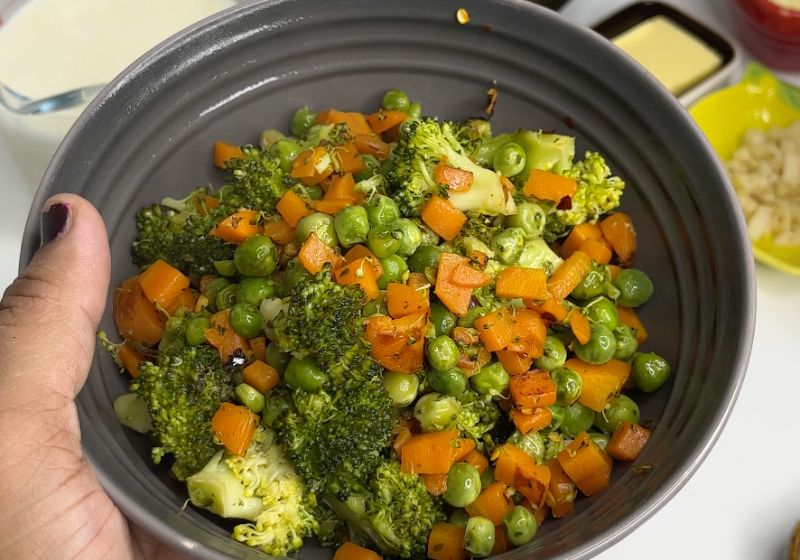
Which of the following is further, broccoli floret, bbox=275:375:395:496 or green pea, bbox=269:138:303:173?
green pea, bbox=269:138:303:173

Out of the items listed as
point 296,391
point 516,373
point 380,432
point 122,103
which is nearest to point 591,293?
point 516,373

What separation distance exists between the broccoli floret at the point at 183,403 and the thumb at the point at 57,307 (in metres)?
0.20

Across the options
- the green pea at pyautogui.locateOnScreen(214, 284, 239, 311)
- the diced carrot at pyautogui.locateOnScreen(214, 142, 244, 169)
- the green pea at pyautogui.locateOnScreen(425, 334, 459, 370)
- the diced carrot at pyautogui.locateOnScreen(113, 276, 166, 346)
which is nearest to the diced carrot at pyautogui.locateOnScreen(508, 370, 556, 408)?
the green pea at pyautogui.locateOnScreen(425, 334, 459, 370)

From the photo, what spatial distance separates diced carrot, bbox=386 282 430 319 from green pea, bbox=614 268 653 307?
745 mm

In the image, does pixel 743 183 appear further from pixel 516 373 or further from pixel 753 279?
pixel 516 373

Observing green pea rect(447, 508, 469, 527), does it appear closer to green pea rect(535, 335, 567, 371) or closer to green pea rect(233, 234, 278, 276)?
green pea rect(535, 335, 567, 371)

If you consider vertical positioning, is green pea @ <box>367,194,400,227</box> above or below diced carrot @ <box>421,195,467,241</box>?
above

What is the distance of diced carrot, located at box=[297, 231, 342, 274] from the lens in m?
2.22

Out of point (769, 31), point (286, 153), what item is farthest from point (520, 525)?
point (769, 31)

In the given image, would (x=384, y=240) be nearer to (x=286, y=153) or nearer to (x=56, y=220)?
(x=286, y=153)

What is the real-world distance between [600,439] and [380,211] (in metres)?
0.97

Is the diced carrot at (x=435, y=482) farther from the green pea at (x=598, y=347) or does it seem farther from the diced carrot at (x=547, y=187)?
the diced carrot at (x=547, y=187)

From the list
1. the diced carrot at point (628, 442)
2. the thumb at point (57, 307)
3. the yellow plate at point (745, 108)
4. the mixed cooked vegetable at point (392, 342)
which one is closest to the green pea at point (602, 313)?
the mixed cooked vegetable at point (392, 342)

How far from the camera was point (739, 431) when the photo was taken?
3.09m
